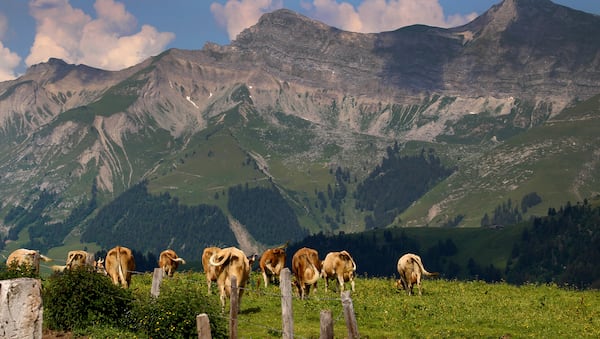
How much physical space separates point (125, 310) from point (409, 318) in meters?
14.1

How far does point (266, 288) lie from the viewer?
158 feet

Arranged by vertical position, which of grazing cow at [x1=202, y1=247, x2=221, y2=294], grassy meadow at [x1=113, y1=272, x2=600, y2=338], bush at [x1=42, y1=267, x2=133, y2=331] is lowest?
grassy meadow at [x1=113, y1=272, x2=600, y2=338]

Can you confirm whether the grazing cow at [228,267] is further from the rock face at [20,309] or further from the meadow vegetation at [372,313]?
the rock face at [20,309]

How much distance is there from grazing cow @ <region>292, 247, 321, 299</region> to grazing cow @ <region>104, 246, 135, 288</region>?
33.7 ft

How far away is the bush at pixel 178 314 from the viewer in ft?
94.8

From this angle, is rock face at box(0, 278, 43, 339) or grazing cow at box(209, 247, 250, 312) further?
grazing cow at box(209, 247, 250, 312)

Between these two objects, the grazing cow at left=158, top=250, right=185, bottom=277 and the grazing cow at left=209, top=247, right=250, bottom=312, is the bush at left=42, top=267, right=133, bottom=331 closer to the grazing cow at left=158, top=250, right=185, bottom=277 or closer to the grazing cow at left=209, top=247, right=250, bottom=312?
the grazing cow at left=209, top=247, right=250, bottom=312

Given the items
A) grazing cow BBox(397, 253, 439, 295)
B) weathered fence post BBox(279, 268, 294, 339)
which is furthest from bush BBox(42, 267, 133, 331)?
grazing cow BBox(397, 253, 439, 295)

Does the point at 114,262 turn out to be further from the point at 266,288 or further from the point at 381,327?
the point at 381,327

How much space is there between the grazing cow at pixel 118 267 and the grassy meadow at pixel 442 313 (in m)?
3.64

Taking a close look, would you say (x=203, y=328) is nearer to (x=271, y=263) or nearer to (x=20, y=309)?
(x=20, y=309)

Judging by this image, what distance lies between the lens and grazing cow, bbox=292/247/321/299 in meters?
42.6

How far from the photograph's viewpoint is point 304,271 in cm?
4303

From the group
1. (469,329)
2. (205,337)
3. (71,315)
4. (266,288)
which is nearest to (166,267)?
(266,288)
